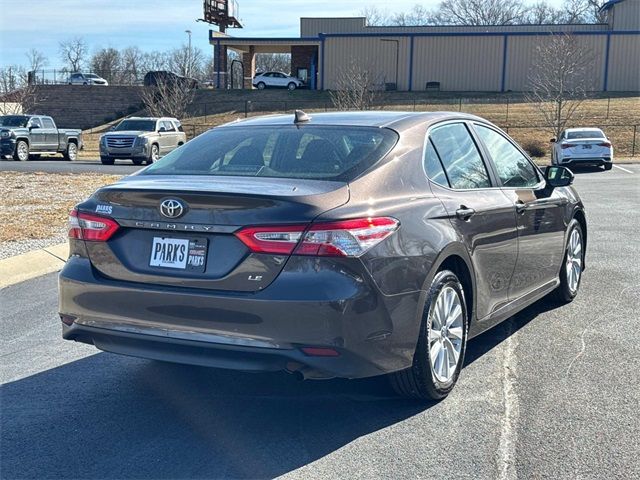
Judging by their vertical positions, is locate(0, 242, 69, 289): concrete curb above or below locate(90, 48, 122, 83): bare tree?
below

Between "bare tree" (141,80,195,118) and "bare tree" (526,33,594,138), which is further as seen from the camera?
"bare tree" (141,80,195,118)

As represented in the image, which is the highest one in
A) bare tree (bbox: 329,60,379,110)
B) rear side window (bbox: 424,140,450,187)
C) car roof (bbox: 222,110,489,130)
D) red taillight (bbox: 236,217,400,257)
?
bare tree (bbox: 329,60,379,110)

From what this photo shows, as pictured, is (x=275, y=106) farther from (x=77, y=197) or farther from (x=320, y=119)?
(x=320, y=119)

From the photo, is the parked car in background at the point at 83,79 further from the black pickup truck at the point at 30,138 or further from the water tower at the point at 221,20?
the black pickup truck at the point at 30,138

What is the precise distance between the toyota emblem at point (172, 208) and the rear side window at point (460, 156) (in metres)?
1.80

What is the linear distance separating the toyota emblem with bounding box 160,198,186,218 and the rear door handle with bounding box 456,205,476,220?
5.57 feet

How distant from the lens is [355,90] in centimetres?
4312

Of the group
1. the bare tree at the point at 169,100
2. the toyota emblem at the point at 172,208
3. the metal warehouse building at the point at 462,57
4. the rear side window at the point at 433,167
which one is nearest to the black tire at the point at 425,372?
the rear side window at the point at 433,167

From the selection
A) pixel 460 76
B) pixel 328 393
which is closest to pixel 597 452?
pixel 328 393

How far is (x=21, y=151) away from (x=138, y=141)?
4.75 meters

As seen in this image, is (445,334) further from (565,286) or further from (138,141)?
(138,141)

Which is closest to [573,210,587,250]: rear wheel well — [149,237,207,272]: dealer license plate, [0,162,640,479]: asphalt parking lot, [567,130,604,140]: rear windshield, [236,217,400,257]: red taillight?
[0,162,640,479]: asphalt parking lot

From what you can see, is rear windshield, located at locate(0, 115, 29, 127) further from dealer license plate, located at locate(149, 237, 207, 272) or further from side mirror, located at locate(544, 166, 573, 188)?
dealer license plate, located at locate(149, 237, 207, 272)

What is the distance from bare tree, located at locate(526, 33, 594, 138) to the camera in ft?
129
